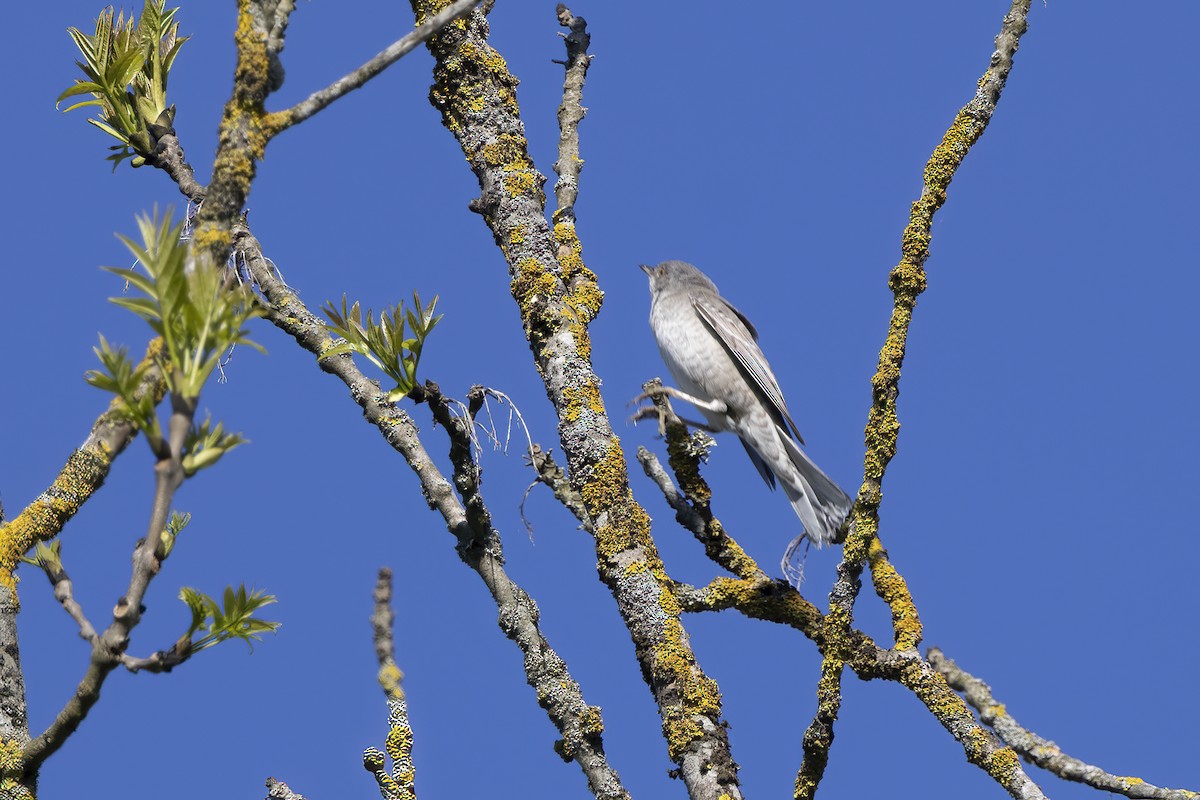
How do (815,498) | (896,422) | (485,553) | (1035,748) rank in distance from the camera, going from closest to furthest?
(1035,748)
(896,422)
(485,553)
(815,498)

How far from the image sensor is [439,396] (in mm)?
3758

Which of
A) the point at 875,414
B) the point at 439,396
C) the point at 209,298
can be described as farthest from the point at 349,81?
the point at 875,414

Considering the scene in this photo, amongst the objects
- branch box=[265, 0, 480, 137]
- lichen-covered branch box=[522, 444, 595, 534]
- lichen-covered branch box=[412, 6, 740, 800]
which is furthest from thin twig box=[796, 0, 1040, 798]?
branch box=[265, 0, 480, 137]

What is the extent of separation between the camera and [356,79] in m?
2.67

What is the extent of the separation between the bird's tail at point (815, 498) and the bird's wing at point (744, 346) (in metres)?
0.27

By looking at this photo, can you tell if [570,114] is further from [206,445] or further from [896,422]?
[206,445]

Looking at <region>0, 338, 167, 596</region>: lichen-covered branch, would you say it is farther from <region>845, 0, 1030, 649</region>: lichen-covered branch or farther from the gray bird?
the gray bird

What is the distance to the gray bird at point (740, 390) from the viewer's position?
246 inches

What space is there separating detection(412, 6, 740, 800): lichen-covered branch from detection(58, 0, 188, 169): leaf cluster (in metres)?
0.94

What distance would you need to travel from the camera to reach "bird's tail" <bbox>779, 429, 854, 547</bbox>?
6023 mm

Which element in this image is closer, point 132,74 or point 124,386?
point 124,386

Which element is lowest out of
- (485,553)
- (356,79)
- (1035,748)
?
(1035,748)

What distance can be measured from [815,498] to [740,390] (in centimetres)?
79

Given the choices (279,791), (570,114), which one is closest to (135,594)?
(279,791)
